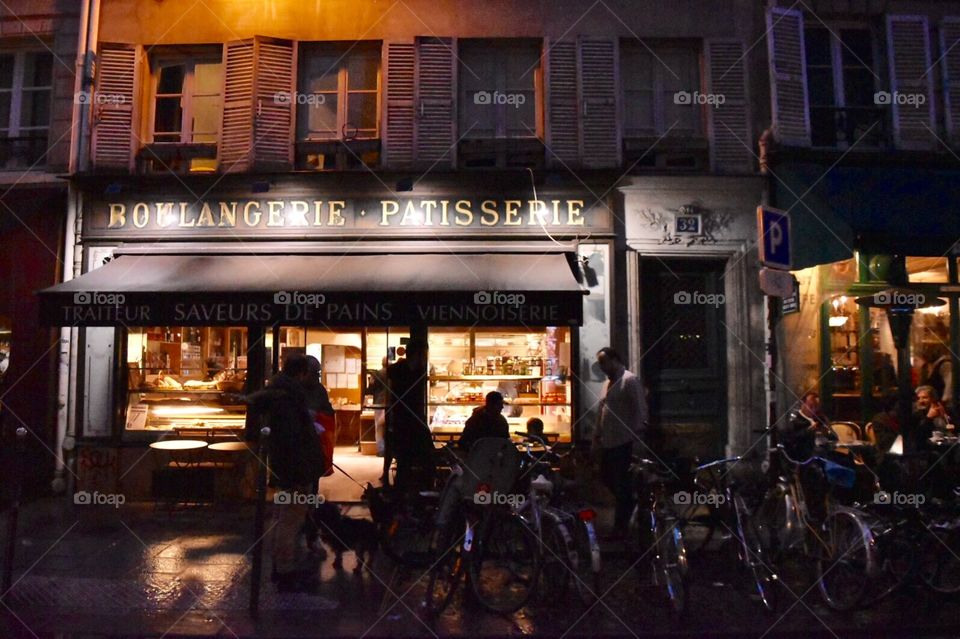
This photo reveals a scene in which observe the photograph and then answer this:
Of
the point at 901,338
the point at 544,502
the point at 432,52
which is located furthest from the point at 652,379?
the point at 432,52

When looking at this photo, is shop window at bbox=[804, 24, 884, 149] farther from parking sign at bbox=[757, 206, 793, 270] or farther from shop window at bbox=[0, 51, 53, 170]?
shop window at bbox=[0, 51, 53, 170]

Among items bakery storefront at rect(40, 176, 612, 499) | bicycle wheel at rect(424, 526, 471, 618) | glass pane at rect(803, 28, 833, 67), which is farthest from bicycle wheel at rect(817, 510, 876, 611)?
glass pane at rect(803, 28, 833, 67)

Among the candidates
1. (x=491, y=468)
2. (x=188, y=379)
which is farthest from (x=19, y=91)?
(x=491, y=468)

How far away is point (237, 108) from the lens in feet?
31.8

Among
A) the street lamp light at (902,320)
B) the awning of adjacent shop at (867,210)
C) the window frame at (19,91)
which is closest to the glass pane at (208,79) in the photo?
the window frame at (19,91)

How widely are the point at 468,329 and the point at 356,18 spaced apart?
181 inches

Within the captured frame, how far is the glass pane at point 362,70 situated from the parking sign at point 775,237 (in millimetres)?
5578

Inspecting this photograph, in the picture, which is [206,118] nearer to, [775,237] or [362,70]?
[362,70]

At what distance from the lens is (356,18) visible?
978 centimetres

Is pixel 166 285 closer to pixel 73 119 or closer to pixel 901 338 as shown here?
pixel 73 119

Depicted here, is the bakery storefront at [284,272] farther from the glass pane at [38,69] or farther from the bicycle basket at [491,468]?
the bicycle basket at [491,468]

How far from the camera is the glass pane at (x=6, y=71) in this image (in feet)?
34.1

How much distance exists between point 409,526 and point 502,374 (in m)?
3.44

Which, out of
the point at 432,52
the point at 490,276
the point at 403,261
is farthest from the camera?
the point at 432,52
